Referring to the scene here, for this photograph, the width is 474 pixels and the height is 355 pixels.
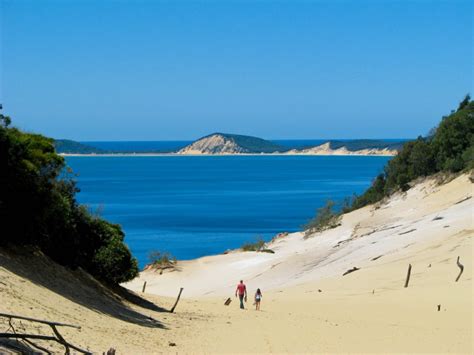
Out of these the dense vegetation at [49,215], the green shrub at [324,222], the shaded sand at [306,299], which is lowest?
the shaded sand at [306,299]

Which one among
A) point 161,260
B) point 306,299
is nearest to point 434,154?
point 161,260

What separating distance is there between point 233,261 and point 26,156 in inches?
1177

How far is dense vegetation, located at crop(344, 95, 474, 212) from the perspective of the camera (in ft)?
215

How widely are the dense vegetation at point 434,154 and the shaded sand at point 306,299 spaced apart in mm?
12544

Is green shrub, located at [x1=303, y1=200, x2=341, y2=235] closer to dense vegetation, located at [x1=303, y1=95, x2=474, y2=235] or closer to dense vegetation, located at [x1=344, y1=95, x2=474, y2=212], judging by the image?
dense vegetation, located at [x1=303, y1=95, x2=474, y2=235]

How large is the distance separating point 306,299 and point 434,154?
3833cm

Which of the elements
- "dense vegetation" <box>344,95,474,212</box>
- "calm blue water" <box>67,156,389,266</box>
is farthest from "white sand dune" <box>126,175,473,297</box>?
"calm blue water" <box>67,156,389,266</box>

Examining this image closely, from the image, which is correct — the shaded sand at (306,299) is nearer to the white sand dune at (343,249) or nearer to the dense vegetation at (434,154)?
the white sand dune at (343,249)

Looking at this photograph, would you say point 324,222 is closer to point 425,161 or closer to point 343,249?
point 425,161

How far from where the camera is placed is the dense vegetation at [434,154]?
6566 centimetres

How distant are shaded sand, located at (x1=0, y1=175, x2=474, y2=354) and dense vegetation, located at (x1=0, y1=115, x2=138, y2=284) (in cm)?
120

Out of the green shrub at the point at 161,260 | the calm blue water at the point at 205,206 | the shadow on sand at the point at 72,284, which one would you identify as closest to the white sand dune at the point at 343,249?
the green shrub at the point at 161,260

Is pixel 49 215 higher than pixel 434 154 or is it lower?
lower

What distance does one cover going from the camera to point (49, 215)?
2581 cm
